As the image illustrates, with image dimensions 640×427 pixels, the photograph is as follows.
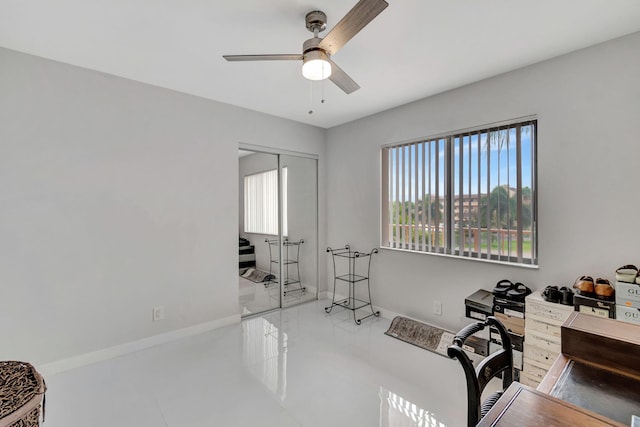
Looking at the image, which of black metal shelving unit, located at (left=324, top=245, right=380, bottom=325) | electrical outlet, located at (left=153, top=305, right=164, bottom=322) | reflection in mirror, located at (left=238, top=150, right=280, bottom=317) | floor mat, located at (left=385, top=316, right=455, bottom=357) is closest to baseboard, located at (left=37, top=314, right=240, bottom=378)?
electrical outlet, located at (left=153, top=305, right=164, bottom=322)

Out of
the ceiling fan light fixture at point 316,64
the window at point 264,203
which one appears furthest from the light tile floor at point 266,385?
the ceiling fan light fixture at point 316,64

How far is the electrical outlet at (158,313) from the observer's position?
294cm

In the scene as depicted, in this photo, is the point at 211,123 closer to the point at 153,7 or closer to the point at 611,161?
the point at 153,7

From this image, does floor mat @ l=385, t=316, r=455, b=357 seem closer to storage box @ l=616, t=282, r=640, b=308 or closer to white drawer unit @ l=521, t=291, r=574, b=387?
white drawer unit @ l=521, t=291, r=574, b=387

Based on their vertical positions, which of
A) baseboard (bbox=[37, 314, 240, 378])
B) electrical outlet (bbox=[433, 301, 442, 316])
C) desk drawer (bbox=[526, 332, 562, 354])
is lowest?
baseboard (bbox=[37, 314, 240, 378])

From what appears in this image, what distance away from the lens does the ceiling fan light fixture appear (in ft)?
5.86

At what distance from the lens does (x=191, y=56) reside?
7.72ft

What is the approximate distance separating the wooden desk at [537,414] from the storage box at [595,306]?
149cm

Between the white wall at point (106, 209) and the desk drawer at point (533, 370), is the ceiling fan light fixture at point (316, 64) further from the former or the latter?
the desk drawer at point (533, 370)

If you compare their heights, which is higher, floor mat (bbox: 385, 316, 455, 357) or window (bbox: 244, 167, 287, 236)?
window (bbox: 244, 167, 287, 236)

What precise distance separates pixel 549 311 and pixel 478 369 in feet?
4.45

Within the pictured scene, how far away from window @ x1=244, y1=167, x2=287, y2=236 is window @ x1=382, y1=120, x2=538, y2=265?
148 cm

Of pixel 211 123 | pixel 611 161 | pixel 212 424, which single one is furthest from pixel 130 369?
pixel 611 161

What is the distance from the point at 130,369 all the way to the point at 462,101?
4.03m
